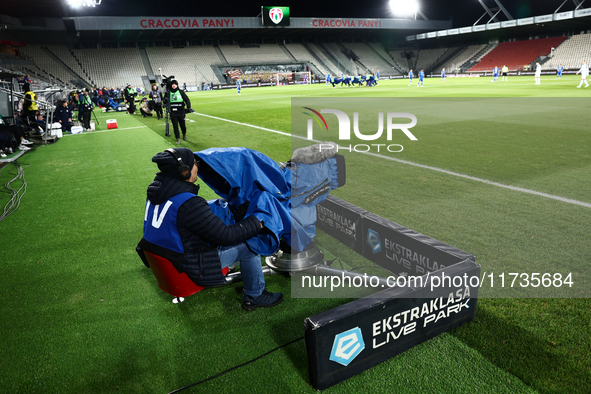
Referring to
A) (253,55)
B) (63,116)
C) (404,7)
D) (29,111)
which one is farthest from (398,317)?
(404,7)

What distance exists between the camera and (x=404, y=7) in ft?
225

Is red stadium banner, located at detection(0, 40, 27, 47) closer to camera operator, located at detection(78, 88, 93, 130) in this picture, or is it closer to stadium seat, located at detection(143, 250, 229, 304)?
camera operator, located at detection(78, 88, 93, 130)

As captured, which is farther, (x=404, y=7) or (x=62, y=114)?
(x=404, y=7)

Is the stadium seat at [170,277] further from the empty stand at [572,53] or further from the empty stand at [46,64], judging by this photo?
the empty stand at [572,53]

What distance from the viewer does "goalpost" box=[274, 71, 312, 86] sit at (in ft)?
180

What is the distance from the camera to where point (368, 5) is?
6919 centimetres

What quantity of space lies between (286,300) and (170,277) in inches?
40.9

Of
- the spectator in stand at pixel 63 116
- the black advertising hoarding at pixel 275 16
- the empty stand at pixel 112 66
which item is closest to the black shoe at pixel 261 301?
the spectator in stand at pixel 63 116

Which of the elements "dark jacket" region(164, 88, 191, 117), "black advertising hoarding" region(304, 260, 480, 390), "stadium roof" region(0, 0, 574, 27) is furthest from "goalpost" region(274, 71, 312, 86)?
"black advertising hoarding" region(304, 260, 480, 390)

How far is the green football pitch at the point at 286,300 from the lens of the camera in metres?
2.40

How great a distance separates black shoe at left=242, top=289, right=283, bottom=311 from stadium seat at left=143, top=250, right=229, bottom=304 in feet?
1.66

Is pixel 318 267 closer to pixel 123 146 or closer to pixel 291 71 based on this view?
pixel 123 146

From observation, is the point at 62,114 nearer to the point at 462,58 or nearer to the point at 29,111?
the point at 29,111

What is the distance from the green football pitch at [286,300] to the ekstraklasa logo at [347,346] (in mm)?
181
